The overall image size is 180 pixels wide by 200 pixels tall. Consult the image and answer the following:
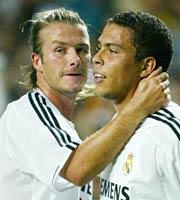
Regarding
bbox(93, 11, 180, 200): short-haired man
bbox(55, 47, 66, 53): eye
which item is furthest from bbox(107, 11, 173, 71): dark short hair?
bbox(55, 47, 66, 53): eye

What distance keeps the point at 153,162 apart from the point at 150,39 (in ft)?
1.98

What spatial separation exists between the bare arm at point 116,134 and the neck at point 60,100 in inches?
25.0

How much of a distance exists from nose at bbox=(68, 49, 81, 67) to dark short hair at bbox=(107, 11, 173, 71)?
618 millimetres

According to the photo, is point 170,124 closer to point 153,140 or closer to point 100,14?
point 153,140

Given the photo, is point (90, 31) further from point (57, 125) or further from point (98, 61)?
point (98, 61)

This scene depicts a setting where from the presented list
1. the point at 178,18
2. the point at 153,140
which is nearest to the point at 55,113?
the point at 153,140

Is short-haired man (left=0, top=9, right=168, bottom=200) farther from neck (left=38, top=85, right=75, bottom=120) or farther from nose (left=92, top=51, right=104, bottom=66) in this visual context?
nose (left=92, top=51, right=104, bottom=66)

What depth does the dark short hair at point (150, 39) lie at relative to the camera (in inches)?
125

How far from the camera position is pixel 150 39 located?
3.17 metres

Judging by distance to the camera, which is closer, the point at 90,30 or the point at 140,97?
the point at 140,97

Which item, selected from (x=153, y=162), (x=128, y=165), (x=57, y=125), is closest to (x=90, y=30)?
(x=57, y=125)

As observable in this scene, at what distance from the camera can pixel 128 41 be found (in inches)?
125

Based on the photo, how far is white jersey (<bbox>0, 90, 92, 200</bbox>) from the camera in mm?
3287

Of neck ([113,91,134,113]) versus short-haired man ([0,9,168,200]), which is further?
neck ([113,91,134,113])
